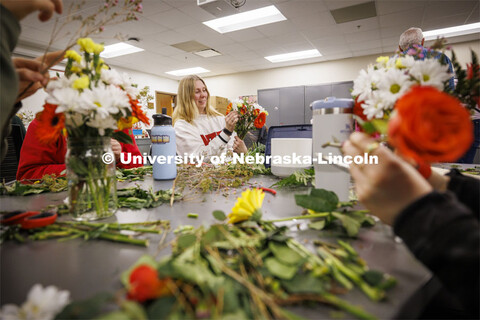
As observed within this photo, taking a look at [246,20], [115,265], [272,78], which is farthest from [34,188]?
[272,78]

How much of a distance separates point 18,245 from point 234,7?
389 centimetres

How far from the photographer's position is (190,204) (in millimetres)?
805

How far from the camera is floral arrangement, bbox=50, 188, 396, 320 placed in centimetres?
28

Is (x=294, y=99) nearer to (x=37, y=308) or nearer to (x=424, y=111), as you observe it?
(x=424, y=111)

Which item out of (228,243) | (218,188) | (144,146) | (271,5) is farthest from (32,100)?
(228,243)

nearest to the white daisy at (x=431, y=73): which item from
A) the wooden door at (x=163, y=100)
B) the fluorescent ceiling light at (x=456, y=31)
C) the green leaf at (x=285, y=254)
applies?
the green leaf at (x=285, y=254)

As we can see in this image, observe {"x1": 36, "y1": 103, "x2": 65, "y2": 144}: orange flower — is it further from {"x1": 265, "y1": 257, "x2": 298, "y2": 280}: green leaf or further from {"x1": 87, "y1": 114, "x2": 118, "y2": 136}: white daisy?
{"x1": 265, "y1": 257, "x2": 298, "y2": 280}: green leaf

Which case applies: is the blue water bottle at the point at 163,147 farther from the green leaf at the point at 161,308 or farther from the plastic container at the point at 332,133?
the green leaf at the point at 161,308

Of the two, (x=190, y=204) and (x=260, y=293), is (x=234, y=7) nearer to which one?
(x=190, y=204)

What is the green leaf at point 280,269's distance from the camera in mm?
344

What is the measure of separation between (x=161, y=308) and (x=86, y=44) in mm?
591

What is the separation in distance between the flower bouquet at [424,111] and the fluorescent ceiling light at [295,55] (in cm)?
624

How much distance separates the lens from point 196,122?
2.73 m

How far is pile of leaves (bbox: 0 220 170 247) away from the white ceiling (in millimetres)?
3118
